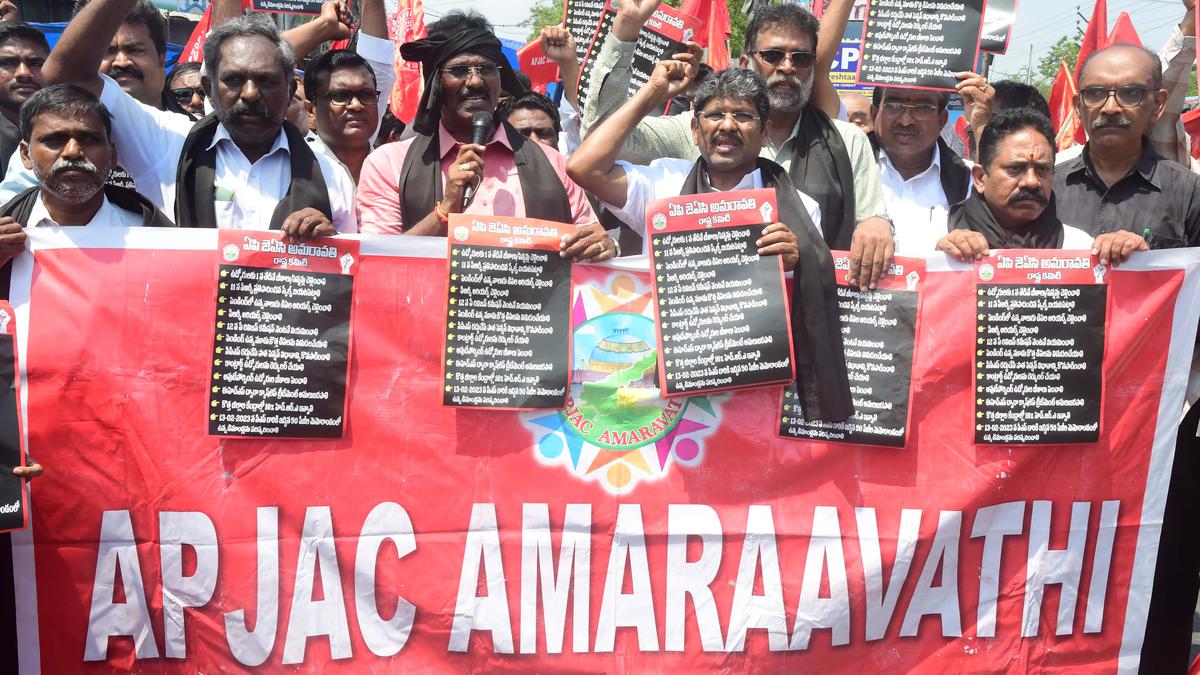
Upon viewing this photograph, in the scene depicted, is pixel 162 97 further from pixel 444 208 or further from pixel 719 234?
pixel 719 234

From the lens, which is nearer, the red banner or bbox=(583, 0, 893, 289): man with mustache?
the red banner

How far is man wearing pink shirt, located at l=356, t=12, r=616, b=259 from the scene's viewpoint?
4.23 m

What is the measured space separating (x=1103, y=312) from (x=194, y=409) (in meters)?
3.09

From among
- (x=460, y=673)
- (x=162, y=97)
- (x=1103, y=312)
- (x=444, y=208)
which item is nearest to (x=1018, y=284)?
(x=1103, y=312)

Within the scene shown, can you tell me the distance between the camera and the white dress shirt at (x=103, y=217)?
12.6 feet

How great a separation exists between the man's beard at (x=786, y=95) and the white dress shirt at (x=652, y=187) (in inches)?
19.1

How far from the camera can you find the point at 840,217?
445 centimetres

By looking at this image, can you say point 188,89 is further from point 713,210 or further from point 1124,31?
point 1124,31

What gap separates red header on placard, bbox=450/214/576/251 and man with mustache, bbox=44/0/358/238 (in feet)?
1.78

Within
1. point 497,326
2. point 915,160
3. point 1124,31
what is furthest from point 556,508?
point 1124,31

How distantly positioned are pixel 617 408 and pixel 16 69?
2.97 metres

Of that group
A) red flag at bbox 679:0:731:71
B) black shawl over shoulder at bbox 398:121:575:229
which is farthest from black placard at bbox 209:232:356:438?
red flag at bbox 679:0:731:71

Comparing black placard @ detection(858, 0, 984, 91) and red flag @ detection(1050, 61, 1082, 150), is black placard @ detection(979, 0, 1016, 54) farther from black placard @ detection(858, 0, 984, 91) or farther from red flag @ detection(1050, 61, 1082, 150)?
red flag @ detection(1050, 61, 1082, 150)

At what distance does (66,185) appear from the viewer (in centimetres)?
377
